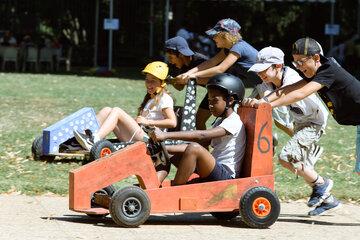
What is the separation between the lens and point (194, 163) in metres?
7.92

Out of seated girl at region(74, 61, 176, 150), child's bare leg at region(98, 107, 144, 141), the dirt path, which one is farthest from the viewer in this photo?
child's bare leg at region(98, 107, 144, 141)

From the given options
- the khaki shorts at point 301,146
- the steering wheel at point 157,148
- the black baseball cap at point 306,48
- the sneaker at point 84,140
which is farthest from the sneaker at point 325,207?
the sneaker at point 84,140

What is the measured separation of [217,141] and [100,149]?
251 centimetres

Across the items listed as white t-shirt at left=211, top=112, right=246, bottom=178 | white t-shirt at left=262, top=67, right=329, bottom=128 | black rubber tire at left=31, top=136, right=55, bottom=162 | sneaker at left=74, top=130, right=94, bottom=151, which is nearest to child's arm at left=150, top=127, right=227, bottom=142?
white t-shirt at left=211, top=112, right=246, bottom=178

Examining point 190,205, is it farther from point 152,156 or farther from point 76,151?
point 76,151

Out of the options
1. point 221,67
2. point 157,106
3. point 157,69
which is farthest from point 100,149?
point 221,67

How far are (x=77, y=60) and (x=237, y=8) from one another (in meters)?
7.16

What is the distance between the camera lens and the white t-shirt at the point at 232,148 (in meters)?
8.13

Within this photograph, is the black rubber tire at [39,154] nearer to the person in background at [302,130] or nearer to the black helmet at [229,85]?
the person in background at [302,130]

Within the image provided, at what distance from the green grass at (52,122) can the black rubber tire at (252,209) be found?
1.75m

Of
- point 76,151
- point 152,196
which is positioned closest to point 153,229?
point 152,196

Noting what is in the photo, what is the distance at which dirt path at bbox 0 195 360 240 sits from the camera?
7.52 m

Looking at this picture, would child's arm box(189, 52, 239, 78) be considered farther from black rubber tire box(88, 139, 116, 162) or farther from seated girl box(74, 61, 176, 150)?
black rubber tire box(88, 139, 116, 162)

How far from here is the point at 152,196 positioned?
7.88 metres
